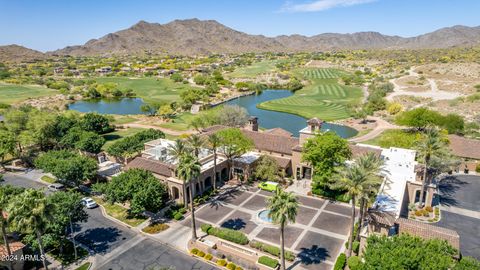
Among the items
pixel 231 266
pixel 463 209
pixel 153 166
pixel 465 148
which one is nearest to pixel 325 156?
pixel 463 209

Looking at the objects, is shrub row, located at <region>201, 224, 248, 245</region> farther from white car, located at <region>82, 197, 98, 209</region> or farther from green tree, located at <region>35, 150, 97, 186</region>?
green tree, located at <region>35, 150, 97, 186</region>

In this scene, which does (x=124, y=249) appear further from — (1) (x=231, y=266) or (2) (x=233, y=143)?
(2) (x=233, y=143)

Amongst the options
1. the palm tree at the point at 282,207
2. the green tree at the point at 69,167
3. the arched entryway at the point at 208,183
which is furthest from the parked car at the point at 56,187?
the palm tree at the point at 282,207

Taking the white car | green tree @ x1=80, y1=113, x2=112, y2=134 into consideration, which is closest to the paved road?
Answer: the white car

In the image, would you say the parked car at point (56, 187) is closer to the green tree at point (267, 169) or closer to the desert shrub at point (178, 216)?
the desert shrub at point (178, 216)

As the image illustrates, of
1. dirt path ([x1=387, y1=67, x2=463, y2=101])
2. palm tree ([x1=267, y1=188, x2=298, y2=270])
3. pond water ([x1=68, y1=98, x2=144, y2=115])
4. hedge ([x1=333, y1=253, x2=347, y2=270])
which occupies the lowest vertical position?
hedge ([x1=333, y1=253, x2=347, y2=270])

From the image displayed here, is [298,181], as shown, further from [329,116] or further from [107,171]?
[329,116]
